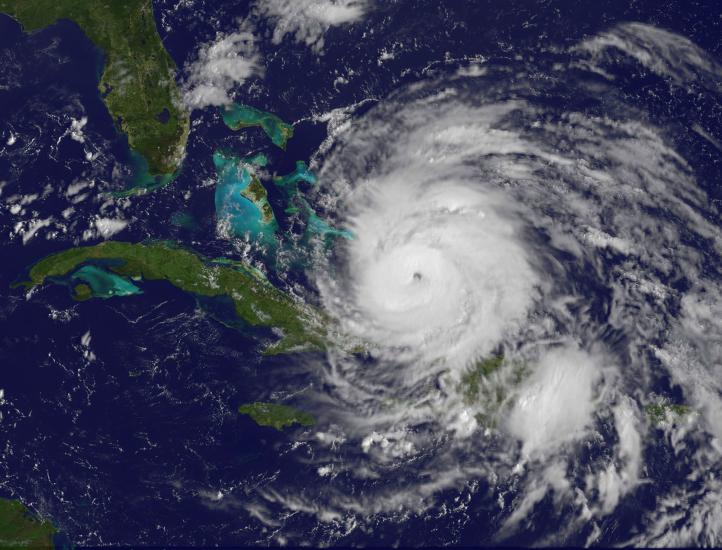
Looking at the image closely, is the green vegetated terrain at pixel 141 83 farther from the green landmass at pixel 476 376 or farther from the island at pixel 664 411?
the island at pixel 664 411

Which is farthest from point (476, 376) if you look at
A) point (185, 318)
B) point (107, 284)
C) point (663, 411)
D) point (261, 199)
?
point (107, 284)

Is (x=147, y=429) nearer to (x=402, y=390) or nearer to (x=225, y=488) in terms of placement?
(x=225, y=488)

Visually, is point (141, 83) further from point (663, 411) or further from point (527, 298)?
point (663, 411)

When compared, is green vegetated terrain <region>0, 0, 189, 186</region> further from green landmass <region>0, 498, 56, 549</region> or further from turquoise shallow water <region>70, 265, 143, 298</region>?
green landmass <region>0, 498, 56, 549</region>

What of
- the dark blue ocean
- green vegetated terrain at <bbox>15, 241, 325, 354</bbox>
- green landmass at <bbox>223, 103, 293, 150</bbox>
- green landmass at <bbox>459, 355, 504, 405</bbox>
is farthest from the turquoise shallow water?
green landmass at <bbox>459, 355, 504, 405</bbox>

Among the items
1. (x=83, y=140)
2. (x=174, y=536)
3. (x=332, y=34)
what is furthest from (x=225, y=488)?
(x=332, y=34)
